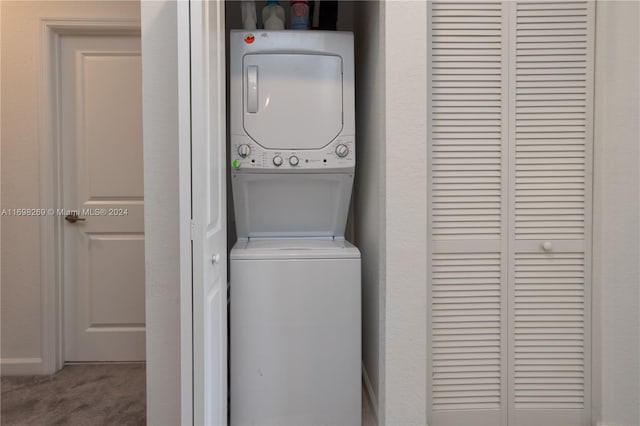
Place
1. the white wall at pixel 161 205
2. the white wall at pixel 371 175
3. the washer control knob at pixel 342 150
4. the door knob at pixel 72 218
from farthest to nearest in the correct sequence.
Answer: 1. the door knob at pixel 72 218
2. the washer control knob at pixel 342 150
3. the white wall at pixel 371 175
4. the white wall at pixel 161 205

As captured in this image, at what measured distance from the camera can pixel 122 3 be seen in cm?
257

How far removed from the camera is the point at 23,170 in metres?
2.54

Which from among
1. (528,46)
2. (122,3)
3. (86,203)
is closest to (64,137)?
(86,203)

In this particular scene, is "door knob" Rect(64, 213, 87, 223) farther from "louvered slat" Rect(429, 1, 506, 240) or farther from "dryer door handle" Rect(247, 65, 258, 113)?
"louvered slat" Rect(429, 1, 506, 240)

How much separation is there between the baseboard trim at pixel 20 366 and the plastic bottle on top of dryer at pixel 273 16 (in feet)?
7.98

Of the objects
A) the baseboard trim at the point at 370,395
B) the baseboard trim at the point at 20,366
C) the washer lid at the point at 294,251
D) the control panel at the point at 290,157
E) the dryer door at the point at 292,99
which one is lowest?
the baseboard trim at the point at 20,366

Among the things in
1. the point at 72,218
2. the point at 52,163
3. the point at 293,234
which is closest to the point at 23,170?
the point at 52,163

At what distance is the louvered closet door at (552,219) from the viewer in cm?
177

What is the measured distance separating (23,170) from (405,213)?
7.72 feet

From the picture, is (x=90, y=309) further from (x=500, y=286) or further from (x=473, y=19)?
(x=473, y=19)

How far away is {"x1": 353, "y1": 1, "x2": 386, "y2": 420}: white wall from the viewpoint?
173cm

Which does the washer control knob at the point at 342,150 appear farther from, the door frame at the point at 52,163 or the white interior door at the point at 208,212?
the door frame at the point at 52,163

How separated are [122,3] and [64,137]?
920 mm

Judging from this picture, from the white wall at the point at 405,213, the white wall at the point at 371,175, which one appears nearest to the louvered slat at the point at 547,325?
the white wall at the point at 405,213
